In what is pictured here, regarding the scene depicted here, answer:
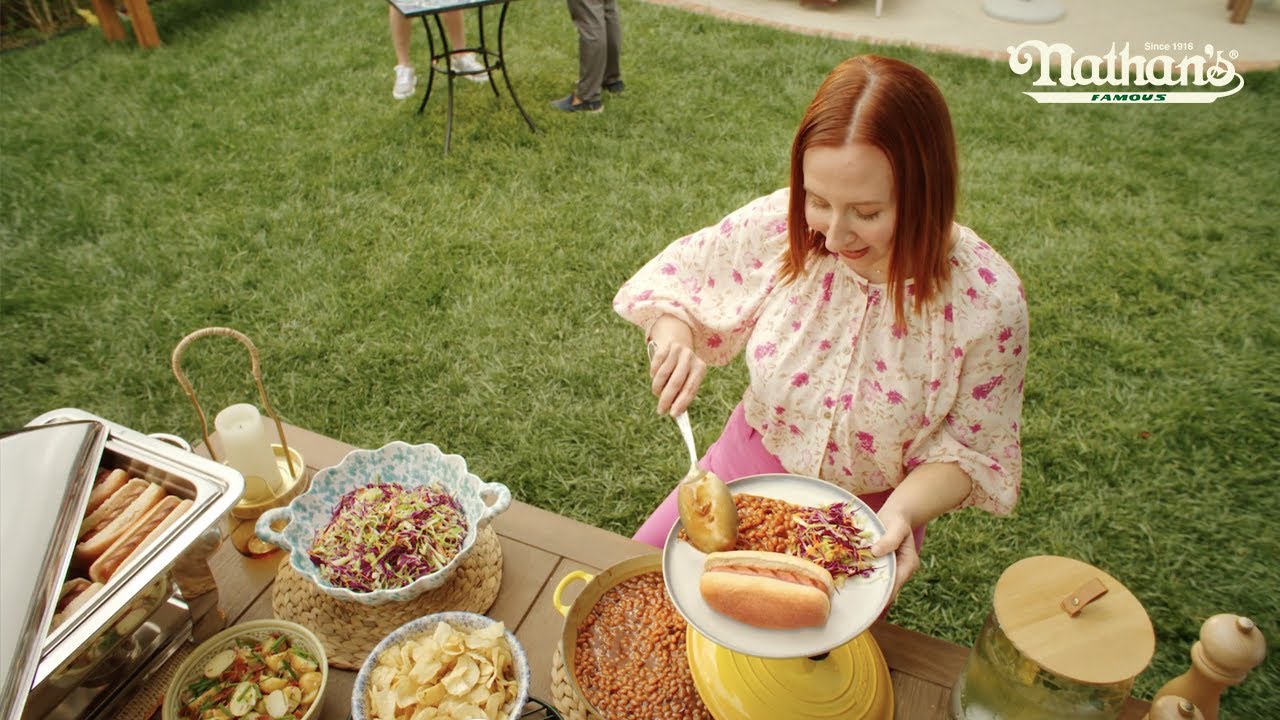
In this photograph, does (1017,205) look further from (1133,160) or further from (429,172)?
Result: (429,172)

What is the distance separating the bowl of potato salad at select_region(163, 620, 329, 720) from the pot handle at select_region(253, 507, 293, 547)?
0.16 meters

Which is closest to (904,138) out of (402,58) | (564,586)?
(564,586)

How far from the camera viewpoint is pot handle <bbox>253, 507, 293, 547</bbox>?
5.14 feet

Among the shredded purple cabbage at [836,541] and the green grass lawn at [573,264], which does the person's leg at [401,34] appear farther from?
the shredded purple cabbage at [836,541]

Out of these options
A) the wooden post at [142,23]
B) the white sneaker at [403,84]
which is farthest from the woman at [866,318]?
the wooden post at [142,23]

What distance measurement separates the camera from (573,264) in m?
4.18

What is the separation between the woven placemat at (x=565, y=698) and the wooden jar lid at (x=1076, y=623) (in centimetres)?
70

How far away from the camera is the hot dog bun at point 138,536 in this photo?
1.30 metres

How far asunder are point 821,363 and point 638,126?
12.5ft

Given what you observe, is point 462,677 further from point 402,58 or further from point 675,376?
point 402,58

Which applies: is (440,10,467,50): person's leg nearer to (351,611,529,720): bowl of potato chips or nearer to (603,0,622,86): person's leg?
(603,0,622,86): person's leg

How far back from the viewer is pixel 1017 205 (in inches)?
178

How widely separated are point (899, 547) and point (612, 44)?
188 inches

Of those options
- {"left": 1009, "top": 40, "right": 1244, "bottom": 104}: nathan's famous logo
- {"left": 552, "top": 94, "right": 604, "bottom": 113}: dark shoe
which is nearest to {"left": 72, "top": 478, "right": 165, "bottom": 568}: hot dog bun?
{"left": 552, "top": 94, "right": 604, "bottom": 113}: dark shoe
